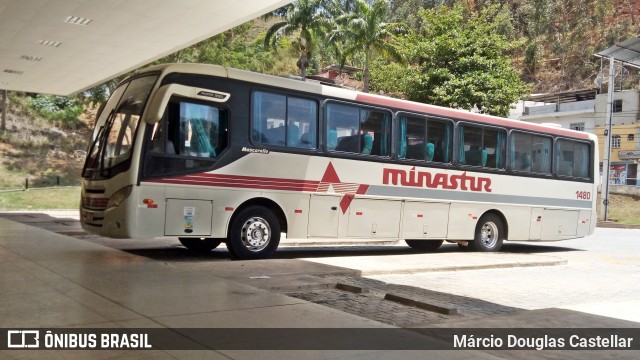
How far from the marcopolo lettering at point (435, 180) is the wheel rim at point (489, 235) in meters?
1.02

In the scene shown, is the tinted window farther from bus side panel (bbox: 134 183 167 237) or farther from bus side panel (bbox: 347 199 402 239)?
bus side panel (bbox: 347 199 402 239)

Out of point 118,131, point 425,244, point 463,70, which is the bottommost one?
point 425,244

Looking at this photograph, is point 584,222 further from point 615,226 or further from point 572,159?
point 615,226

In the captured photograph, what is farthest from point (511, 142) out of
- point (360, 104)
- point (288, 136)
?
point (288, 136)

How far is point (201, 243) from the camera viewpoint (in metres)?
12.9

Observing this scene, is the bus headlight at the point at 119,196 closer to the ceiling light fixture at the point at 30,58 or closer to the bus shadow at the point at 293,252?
the bus shadow at the point at 293,252

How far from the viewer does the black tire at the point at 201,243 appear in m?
12.8

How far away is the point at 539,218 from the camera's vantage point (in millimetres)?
16484

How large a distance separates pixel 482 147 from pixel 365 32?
19.7 meters

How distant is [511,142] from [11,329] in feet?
43.2

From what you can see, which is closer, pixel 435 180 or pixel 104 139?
pixel 104 139

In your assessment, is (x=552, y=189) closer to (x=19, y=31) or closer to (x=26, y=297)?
(x=26, y=297)

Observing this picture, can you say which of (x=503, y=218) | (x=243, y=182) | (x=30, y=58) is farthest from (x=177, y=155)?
(x=30, y=58)

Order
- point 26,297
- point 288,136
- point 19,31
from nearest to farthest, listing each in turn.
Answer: point 26,297 < point 288,136 < point 19,31
